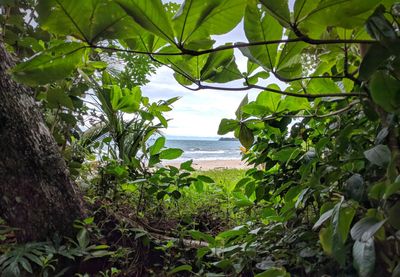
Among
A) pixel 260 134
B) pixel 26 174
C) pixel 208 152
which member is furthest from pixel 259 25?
pixel 208 152

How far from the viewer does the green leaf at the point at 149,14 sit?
0.32 meters

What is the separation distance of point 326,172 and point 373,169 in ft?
0.22

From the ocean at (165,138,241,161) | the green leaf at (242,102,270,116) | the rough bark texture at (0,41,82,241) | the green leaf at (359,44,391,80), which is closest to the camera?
the green leaf at (359,44,391,80)

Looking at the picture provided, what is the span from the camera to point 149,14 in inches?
12.8

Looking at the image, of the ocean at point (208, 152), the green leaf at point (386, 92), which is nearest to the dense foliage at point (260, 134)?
the green leaf at point (386, 92)

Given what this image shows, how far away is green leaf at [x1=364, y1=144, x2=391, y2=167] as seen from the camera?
0.34m

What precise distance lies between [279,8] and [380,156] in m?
0.20

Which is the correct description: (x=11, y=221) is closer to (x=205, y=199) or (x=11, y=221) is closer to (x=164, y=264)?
(x=164, y=264)

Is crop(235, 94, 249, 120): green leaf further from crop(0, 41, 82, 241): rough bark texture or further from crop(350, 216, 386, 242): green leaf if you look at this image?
crop(0, 41, 82, 241): rough bark texture

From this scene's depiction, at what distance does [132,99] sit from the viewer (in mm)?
1093

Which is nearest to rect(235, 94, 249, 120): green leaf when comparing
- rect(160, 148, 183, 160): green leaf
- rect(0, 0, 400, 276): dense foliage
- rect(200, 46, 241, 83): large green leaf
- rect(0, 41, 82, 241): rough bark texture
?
rect(0, 0, 400, 276): dense foliage

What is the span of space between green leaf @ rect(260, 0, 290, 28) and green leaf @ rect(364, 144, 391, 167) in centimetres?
18

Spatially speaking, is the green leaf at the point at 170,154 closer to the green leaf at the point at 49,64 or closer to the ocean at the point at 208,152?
the green leaf at the point at 49,64

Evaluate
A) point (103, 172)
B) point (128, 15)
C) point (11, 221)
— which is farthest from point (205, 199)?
point (128, 15)
